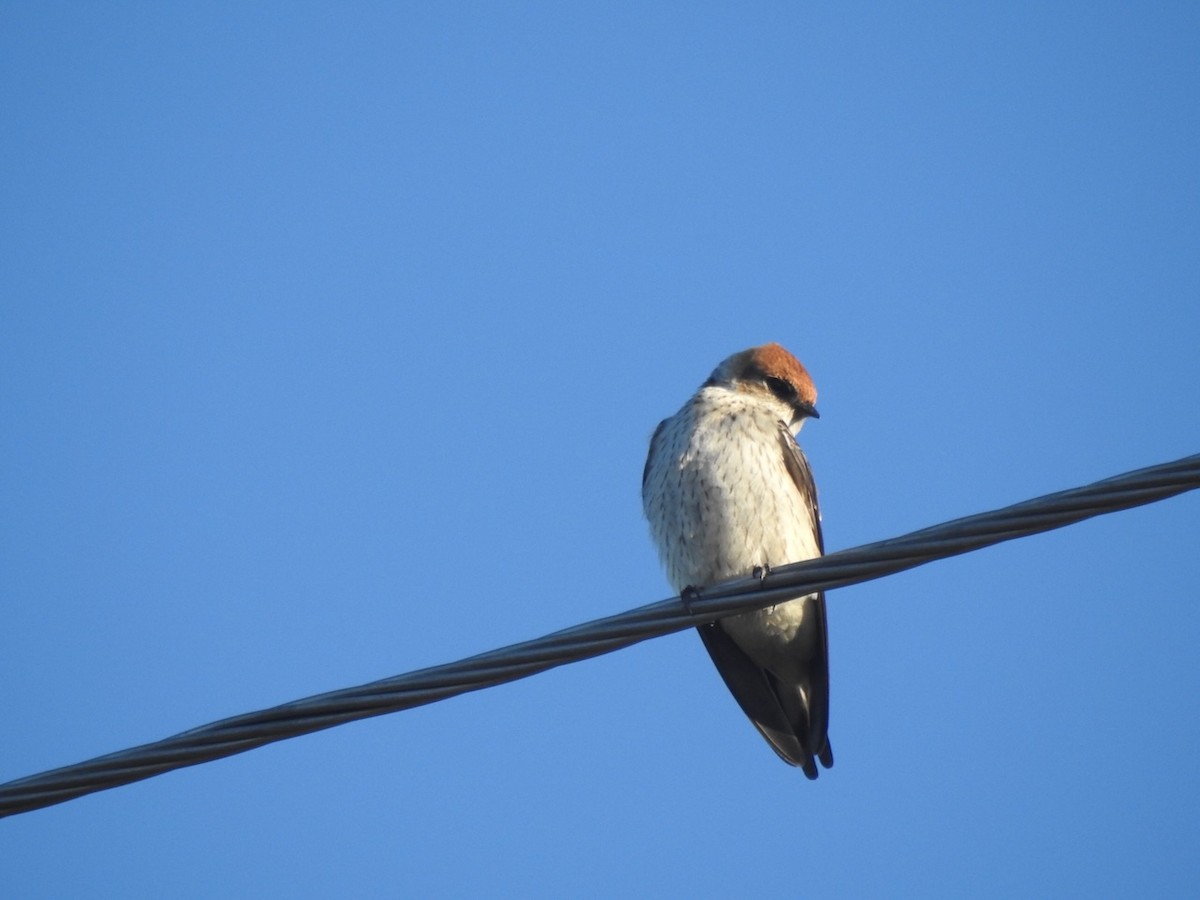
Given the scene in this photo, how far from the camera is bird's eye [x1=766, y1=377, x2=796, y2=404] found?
7.76 metres

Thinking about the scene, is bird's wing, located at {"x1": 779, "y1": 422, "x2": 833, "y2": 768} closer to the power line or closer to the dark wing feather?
the dark wing feather

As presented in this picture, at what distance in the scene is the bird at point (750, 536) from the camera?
20.5ft

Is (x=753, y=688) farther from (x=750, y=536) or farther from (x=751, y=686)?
(x=750, y=536)

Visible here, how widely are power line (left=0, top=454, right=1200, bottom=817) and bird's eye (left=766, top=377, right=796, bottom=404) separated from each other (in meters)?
4.26

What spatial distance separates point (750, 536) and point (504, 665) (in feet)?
9.91

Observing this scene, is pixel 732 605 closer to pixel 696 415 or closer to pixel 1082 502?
pixel 1082 502

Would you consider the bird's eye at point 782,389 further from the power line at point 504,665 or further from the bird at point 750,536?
the power line at point 504,665

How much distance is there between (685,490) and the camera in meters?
6.39

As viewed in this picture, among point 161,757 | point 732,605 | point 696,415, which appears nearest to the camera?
point 161,757

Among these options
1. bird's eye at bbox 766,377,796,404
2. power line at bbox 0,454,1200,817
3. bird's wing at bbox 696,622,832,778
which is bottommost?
power line at bbox 0,454,1200,817

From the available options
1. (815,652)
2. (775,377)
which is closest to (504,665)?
(815,652)

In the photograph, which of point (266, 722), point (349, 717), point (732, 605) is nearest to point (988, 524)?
point (732, 605)

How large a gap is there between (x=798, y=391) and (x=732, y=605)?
408 cm

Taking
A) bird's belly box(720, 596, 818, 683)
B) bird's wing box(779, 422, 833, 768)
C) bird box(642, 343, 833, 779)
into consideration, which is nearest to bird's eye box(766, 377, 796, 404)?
bird box(642, 343, 833, 779)
